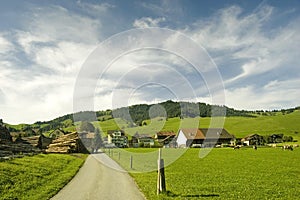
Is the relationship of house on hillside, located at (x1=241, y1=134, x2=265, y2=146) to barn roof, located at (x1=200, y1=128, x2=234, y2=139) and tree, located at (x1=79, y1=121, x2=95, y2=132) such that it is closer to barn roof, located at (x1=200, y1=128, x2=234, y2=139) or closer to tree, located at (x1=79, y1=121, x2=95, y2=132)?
barn roof, located at (x1=200, y1=128, x2=234, y2=139)

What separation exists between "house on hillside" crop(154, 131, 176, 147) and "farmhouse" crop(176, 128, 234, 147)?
15.4 feet

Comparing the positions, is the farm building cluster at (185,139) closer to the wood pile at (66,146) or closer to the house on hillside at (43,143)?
the house on hillside at (43,143)

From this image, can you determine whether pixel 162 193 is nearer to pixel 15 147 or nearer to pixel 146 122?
pixel 15 147

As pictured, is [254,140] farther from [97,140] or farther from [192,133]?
[97,140]

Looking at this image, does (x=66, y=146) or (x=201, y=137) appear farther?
(x=201, y=137)

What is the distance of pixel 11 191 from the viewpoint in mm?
16828

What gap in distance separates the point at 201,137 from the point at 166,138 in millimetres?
21169

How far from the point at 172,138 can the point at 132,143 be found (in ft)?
110

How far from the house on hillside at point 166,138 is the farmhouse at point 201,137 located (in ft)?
15.4

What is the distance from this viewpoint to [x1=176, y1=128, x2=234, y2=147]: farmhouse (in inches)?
5689

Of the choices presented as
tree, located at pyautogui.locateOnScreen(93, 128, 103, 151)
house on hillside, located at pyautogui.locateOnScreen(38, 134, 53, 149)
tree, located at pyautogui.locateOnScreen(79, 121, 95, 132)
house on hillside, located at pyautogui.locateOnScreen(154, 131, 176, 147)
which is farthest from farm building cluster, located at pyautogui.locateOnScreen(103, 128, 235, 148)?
house on hillside, located at pyautogui.locateOnScreen(38, 134, 53, 149)

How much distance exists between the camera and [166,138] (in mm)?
163000

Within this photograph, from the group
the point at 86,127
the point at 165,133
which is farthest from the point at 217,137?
the point at 86,127

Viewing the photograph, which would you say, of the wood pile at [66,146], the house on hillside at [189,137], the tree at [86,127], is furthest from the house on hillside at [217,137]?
the wood pile at [66,146]
